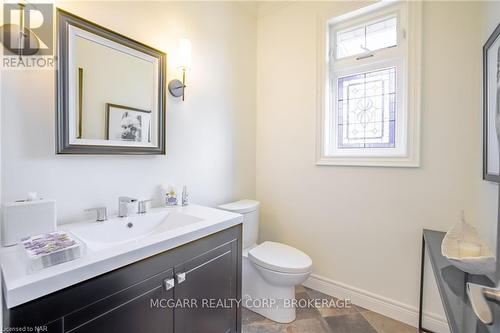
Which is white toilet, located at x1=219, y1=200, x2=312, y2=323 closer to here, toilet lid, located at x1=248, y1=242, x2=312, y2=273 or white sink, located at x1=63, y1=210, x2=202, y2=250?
toilet lid, located at x1=248, y1=242, x2=312, y2=273

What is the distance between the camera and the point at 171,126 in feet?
5.49

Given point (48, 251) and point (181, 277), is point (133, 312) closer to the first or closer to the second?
point (181, 277)

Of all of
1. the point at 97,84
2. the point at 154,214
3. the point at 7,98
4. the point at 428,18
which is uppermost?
the point at 428,18

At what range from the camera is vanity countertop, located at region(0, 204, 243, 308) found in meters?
0.66

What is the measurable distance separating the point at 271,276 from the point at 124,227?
3.31ft

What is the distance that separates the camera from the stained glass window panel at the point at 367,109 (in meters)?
1.88

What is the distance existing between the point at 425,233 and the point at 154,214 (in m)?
1.73

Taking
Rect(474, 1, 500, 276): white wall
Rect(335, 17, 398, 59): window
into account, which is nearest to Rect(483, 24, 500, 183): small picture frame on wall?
Rect(474, 1, 500, 276): white wall

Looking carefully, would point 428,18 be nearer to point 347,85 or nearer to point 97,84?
point 347,85

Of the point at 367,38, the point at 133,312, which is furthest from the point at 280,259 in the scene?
the point at 367,38

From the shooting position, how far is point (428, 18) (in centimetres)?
161

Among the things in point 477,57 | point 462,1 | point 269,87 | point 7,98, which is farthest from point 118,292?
point 462,1

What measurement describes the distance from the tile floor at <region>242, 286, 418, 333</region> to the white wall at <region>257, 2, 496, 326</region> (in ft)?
0.58

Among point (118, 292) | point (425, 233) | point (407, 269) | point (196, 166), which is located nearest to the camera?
point (118, 292)
